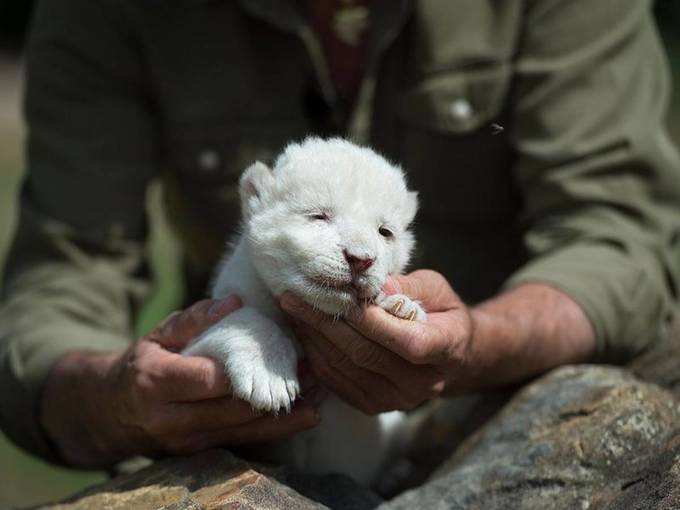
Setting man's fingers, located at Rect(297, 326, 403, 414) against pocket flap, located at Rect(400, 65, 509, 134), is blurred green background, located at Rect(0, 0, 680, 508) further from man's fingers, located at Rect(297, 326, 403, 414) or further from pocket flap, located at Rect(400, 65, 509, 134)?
man's fingers, located at Rect(297, 326, 403, 414)

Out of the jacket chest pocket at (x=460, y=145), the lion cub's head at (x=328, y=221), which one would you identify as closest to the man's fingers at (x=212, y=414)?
the lion cub's head at (x=328, y=221)

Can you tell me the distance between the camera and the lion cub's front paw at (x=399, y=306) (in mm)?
2748

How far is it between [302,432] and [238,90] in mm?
1950

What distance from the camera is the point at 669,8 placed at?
465 inches

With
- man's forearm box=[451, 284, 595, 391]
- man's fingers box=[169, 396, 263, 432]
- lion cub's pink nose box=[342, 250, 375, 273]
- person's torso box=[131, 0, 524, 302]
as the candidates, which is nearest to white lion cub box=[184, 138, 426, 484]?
lion cub's pink nose box=[342, 250, 375, 273]

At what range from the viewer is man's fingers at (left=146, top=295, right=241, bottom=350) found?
9.82ft

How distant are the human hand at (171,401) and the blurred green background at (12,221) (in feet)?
4.95

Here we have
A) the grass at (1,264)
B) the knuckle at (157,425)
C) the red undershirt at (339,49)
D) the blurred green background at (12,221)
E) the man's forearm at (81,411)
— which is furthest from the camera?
the blurred green background at (12,221)

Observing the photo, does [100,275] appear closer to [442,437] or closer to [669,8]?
[442,437]

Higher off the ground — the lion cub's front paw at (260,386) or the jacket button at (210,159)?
the jacket button at (210,159)

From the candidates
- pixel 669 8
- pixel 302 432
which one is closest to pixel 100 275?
pixel 302 432

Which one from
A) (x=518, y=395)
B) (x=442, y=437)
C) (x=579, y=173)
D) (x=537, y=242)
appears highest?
(x=579, y=173)

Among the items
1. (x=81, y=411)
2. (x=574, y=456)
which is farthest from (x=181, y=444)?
(x=574, y=456)

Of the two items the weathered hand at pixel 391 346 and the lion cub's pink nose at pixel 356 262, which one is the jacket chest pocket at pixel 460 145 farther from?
the lion cub's pink nose at pixel 356 262
